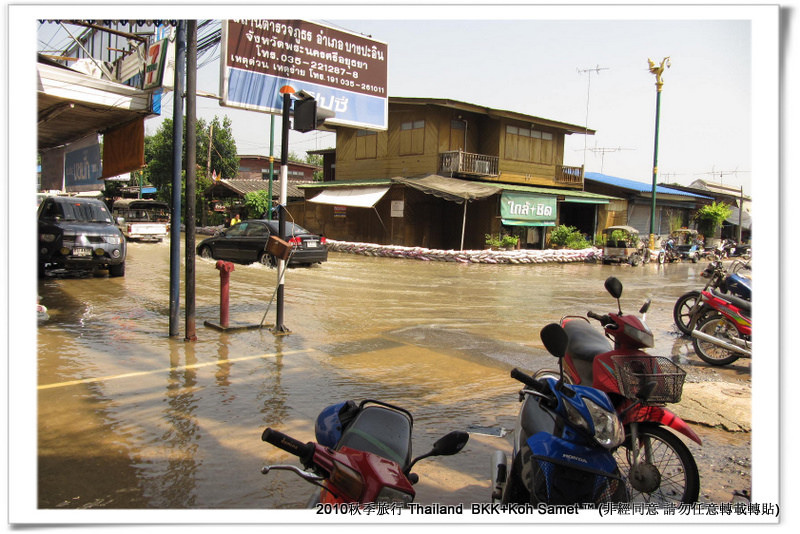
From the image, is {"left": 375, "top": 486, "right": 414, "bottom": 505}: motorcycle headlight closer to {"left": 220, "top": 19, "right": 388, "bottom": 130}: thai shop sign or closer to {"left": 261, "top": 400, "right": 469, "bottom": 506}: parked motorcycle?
{"left": 261, "top": 400, "right": 469, "bottom": 506}: parked motorcycle

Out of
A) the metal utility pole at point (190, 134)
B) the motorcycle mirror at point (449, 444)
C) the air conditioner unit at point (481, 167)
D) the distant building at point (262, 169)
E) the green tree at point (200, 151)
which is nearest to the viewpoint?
the motorcycle mirror at point (449, 444)

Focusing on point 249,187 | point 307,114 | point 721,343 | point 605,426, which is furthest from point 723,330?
point 249,187

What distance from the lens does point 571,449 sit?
2723 mm

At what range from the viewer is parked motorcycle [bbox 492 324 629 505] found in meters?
2.71

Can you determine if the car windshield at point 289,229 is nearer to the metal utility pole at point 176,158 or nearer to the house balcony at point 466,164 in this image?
the metal utility pole at point 176,158

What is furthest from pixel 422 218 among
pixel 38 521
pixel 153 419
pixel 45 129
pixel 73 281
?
pixel 38 521

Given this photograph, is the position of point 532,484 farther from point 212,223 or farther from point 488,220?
point 212,223

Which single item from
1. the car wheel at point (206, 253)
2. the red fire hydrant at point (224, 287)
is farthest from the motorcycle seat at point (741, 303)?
the car wheel at point (206, 253)

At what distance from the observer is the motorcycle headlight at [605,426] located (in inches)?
106

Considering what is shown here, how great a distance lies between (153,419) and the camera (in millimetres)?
4598

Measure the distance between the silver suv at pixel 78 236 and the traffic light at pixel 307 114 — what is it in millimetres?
6549

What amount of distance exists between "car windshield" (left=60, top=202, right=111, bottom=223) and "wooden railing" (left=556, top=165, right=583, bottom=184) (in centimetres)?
2220

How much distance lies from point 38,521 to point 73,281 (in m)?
10.6

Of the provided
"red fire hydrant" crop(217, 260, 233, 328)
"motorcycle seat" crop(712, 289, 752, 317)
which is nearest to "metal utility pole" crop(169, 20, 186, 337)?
"red fire hydrant" crop(217, 260, 233, 328)
